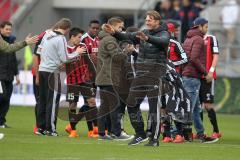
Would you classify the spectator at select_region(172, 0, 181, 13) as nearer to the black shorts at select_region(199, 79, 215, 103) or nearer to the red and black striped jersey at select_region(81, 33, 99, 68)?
the red and black striped jersey at select_region(81, 33, 99, 68)

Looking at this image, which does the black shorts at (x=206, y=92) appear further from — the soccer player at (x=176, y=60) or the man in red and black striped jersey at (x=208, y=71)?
the soccer player at (x=176, y=60)

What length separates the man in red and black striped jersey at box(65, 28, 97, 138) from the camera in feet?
59.1

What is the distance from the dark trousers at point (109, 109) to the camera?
17.0 m

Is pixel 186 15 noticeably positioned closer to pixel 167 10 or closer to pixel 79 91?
pixel 167 10

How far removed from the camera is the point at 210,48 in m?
18.0

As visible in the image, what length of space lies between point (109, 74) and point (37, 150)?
10.1 feet

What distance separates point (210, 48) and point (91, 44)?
247 cm

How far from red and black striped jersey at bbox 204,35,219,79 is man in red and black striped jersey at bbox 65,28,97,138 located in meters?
2.34

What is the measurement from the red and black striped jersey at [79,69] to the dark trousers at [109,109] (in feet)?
3.21

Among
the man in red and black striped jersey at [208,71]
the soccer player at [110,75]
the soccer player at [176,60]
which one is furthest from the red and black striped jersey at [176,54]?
the man in red and black striped jersey at [208,71]

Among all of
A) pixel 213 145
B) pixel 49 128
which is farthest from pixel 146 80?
pixel 49 128

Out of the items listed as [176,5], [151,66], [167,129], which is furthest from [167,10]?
[151,66]

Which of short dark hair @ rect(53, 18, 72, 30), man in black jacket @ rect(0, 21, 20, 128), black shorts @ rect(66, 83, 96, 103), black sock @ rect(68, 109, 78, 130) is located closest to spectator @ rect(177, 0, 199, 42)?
man in black jacket @ rect(0, 21, 20, 128)

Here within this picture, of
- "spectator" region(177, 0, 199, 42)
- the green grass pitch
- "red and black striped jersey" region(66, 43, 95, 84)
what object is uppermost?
"spectator" region(177, 0, 199, 42)
